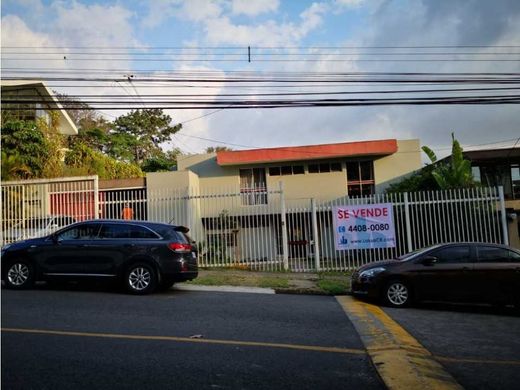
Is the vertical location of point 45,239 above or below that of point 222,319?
above

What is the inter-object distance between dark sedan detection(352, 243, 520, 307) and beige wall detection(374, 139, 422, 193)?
1609 cm

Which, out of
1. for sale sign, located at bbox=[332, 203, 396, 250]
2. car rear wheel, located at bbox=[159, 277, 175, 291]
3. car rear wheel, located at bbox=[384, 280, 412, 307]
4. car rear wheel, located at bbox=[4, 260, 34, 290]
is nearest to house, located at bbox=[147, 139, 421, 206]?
for sale sign, located at bbox=[332, 203, 396, 250]

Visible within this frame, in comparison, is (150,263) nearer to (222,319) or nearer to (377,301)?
(222,319)

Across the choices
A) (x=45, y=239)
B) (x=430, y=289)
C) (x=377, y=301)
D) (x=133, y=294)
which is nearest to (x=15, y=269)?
(x=45, y=239)

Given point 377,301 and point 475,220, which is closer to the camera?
point 377,301

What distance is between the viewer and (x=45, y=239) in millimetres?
10977

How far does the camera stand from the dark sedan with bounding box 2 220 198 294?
10.6m

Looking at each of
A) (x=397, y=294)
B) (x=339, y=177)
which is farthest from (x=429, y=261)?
(x=339, y=177)

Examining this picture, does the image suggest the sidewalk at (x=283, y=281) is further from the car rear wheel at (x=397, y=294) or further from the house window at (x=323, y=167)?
the house window at (x=323, y=167)

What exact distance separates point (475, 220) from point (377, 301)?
6.34 metres

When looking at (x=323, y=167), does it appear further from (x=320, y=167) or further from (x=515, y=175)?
(x=515, y=175)

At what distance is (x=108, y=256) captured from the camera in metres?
10.6

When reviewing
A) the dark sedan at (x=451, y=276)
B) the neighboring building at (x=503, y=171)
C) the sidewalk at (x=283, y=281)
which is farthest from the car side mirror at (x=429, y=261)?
the neighboring building at (x=503, y=171)

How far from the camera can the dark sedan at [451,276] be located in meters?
10.1
